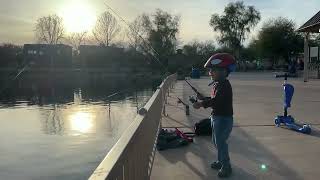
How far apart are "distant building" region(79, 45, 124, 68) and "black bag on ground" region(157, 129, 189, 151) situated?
176ft

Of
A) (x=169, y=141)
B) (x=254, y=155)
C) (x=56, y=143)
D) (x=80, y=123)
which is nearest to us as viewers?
(x=254, y=155)

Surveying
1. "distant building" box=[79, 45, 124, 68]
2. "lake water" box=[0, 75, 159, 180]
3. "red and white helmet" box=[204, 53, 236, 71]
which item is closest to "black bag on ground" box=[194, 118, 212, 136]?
"lake water" box=[0, 75, 159, 180]

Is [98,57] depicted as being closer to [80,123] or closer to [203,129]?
[80,123]

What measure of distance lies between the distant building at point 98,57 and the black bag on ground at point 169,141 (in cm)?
5353

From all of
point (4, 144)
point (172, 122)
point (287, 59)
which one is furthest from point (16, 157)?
point (287, 59)

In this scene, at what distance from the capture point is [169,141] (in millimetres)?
8969

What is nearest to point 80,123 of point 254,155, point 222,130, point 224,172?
point 254,155

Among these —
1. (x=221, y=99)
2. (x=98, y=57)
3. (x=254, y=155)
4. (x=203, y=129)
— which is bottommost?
(x=254, y=155)

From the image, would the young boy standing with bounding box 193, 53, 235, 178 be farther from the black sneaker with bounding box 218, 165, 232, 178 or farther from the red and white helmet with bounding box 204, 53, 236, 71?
the black sneaker with bounding box 218, 165, 232, 178

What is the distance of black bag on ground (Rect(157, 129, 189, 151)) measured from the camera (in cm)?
876

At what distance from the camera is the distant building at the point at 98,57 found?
7075 centimetres

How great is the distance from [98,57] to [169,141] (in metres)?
77.8

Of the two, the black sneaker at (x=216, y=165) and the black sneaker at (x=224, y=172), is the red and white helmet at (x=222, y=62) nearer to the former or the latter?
the black sneaker at (x=224, y=172)

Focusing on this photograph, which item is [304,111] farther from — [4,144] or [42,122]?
[42,122]
